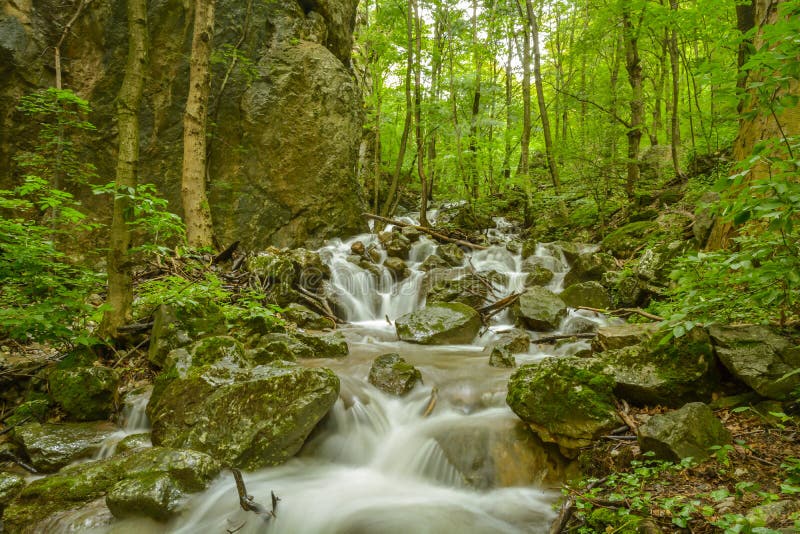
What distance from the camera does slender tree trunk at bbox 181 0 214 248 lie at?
23.4 ft

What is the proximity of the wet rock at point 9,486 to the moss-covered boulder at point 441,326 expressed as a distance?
5.08 meters

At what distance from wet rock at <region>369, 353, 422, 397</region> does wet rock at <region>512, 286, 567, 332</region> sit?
2.91 metres

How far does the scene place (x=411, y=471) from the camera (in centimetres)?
392

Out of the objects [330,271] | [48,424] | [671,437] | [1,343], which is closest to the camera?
[671,437]

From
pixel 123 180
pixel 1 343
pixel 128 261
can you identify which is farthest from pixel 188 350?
pixel 1 343

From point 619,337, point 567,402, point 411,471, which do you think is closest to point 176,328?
point 411,471

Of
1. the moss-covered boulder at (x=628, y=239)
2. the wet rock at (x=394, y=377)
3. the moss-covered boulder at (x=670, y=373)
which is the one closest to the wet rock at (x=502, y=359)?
the wet rock at (x=394, y=377)

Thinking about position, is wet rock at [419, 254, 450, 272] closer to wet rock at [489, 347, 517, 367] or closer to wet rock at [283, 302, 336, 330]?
wet rock at [283, 302, 336, 330]

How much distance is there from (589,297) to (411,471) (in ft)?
16.9

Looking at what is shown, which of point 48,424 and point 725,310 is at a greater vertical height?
point 725,310

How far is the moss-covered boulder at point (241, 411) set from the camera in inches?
143

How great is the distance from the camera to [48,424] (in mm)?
3891

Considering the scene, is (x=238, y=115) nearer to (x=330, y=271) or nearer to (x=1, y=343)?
(x=330, y=271)

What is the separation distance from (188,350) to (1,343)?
2.90 meters
